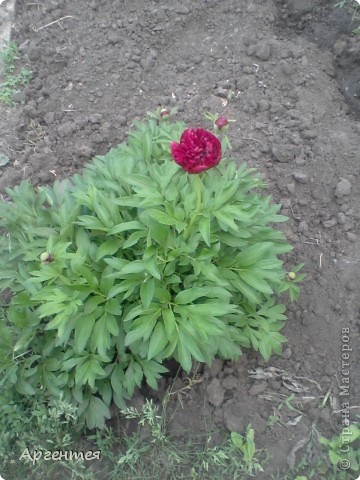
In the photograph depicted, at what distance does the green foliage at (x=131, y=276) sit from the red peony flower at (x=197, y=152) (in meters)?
0.33

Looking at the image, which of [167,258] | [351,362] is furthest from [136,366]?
[351,362]

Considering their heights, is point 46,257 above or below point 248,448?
above

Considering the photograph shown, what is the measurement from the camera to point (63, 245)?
8.25ft

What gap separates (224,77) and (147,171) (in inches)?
73.3

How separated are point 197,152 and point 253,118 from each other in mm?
2192

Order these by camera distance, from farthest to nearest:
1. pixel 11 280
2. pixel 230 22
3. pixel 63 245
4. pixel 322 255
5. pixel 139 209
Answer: pixel 230 22 → pixel 322 255 → pixel 11 280 → pixel 139 209 → pixel 63 245

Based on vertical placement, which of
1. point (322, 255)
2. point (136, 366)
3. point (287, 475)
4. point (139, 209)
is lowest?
point (287, 475)

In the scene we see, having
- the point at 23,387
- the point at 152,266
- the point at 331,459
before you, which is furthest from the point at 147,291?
the point at 331,459

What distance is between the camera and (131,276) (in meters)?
2.57

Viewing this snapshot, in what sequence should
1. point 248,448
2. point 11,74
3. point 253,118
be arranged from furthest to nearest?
1. point 11,74
2. point 253,118
3. point 248,448

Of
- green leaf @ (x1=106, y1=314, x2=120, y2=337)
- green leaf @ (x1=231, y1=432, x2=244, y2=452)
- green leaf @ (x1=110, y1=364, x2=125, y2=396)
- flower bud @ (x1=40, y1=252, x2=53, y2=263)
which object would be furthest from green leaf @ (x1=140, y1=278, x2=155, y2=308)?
green leaf @ (x1=231, y1=432, x2=244, y2=452)

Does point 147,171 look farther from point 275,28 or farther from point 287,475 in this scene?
point 275,28

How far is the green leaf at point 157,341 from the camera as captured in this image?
2441 mm

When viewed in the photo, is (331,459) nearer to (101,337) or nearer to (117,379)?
(117,379)
